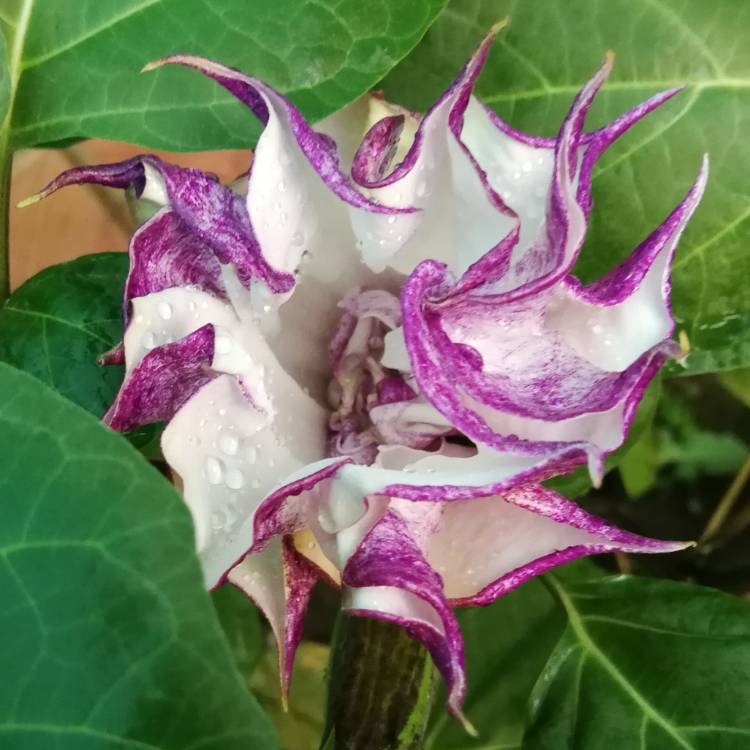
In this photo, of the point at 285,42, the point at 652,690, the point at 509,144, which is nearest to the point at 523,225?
the point at 509,144

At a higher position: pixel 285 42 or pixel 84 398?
pixel 285 42

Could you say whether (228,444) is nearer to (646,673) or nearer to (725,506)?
(646,673)

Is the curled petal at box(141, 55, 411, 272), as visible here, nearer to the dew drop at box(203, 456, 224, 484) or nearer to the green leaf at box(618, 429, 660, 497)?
the dew drop at box(203, 456, 224, 484)

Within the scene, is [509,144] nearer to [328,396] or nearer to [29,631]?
[328,396]

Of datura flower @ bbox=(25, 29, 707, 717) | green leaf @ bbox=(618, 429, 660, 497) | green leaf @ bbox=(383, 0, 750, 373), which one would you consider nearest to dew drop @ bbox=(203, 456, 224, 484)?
datura flower @ bbox=(25, 29, 707, 717)

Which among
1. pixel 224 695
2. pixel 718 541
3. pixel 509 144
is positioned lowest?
pixel 718 541

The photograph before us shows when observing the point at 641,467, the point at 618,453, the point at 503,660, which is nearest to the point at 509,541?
the point at 618,453
